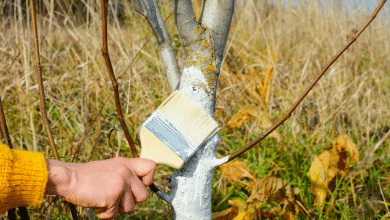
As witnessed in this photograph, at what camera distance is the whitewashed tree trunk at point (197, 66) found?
0.70 metres

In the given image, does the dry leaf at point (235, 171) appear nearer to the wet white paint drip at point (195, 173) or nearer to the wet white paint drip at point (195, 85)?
the wet white paint drip at point (195, 173)

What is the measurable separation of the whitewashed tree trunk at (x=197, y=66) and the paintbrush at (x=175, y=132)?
0.04 metres

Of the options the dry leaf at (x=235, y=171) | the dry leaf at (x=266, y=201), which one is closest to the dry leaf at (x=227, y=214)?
the dry leaf at (x=266, y=201)

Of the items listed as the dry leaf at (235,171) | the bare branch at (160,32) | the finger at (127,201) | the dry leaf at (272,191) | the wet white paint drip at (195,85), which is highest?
the bare branch at (160,32)

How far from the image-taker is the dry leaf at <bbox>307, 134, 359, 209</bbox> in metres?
1.22

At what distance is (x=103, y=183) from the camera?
2.09 feet

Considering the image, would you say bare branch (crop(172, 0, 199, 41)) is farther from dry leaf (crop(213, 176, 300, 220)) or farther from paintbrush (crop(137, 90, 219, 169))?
dry leaf (crop(213, 176, 300, 220))

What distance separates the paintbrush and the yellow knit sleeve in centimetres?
23

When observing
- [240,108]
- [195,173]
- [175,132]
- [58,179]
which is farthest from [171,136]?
[240,108]

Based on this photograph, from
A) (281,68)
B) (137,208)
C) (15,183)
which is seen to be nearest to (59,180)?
(15,183)

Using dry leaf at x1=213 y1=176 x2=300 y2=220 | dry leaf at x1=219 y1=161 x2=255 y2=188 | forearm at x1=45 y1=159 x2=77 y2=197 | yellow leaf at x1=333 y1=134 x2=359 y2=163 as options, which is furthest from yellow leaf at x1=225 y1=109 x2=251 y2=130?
forearm at x1=45 y1=159 x2=77 y2=197

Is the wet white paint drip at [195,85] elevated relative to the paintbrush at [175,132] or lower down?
elevated

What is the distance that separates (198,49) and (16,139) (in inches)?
52.8

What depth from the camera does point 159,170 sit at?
1472 millimetres
